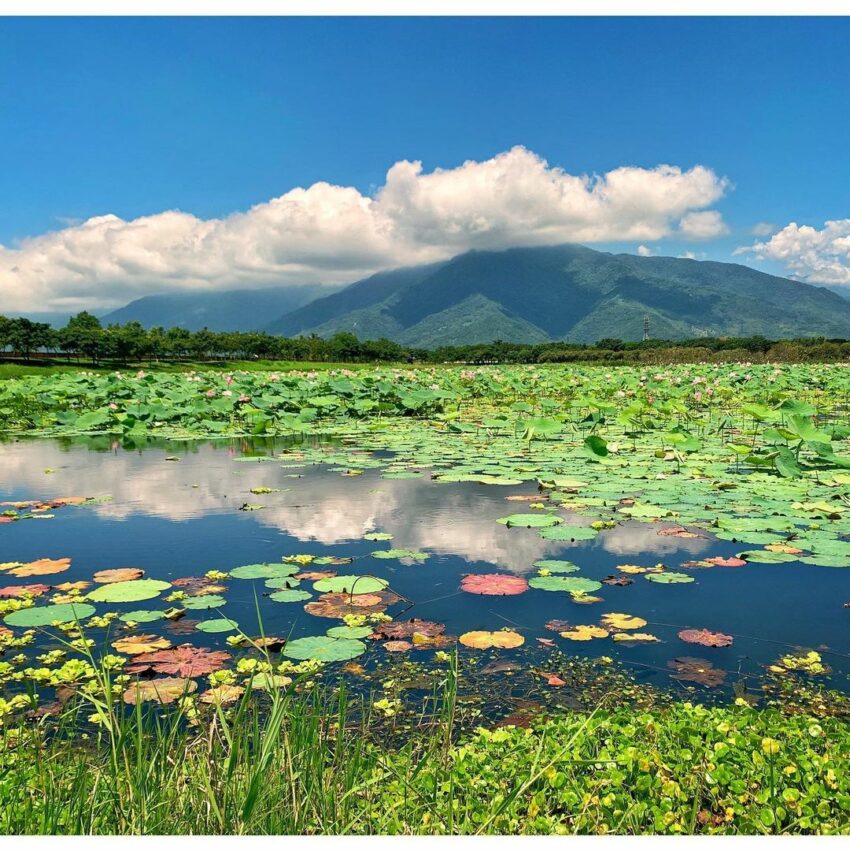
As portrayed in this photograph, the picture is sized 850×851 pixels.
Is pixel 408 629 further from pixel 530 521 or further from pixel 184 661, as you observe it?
pixel 530 521

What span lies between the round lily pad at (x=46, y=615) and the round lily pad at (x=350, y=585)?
130 centimetres

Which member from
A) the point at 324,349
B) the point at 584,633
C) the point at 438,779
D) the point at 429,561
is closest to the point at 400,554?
the point at 429,561

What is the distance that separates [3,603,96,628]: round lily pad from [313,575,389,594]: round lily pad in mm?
1297

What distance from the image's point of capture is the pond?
3527mm

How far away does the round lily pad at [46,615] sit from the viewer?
3.80 metres

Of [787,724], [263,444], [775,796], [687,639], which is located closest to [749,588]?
[687,639]

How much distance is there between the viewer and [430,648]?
349 centimetres

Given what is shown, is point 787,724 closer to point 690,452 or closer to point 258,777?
point 258,777

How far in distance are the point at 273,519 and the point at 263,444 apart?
5813 mm

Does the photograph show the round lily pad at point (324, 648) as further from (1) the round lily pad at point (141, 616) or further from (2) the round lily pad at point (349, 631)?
(1) the round lily pad at point (141, 616)

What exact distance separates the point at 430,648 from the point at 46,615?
84.0 inches

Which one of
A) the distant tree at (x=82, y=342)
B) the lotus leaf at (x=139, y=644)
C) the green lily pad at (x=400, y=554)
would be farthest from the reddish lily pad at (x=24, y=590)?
the distant tree at (x=82, y=342)

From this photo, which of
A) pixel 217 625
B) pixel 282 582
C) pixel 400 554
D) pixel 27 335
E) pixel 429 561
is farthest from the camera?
pixel 27 335
